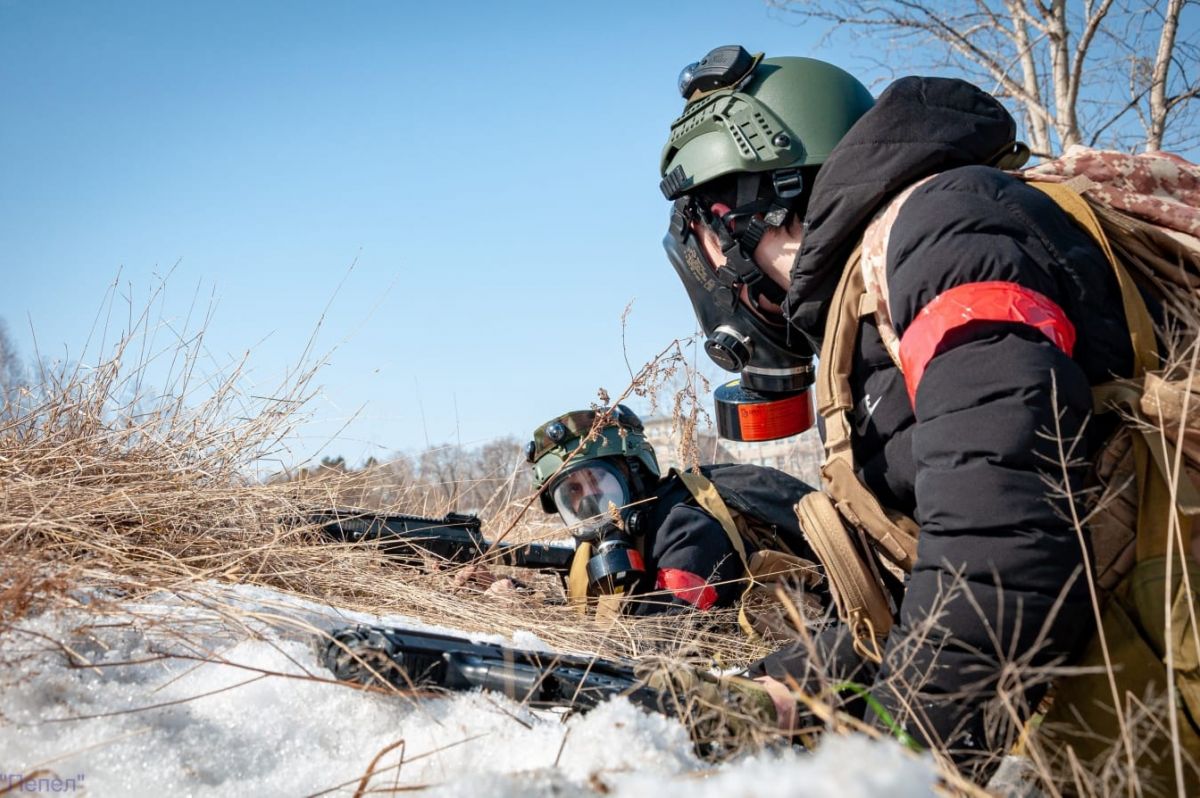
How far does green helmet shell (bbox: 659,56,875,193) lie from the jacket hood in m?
0.64

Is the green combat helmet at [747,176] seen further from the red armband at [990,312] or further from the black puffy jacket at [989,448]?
the red armband at [990,312]

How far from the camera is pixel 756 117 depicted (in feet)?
8.43

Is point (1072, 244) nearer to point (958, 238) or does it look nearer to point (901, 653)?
point (958, 238)

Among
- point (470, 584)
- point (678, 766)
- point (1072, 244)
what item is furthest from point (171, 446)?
point (1072, 244)

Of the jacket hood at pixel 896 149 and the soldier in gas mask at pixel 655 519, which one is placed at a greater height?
the jacket hood at pixel 896 149

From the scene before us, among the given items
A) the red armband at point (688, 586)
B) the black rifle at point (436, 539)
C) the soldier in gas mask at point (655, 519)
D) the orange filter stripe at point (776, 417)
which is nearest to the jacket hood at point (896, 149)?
the orange filter stripe at point (776, 417)

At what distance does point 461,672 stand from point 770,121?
1832 millimetres

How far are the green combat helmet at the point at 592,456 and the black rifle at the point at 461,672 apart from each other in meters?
2.37

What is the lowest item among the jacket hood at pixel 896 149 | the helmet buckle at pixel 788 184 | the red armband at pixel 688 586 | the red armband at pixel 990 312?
the red armband at pixel 688 586

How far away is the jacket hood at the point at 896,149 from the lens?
1769mm

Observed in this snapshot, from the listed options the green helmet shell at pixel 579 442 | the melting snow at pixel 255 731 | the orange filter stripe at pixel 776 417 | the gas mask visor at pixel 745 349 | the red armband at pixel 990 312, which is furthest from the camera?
the green helmet shell at pixel 579 442

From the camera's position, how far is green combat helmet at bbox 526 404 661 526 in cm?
396

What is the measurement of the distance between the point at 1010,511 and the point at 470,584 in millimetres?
2478

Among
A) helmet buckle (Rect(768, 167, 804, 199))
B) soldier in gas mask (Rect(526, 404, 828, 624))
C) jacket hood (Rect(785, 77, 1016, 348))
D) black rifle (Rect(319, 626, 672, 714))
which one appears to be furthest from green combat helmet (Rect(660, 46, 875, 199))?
black rifle (Rect(319, 626, 672, 714))
